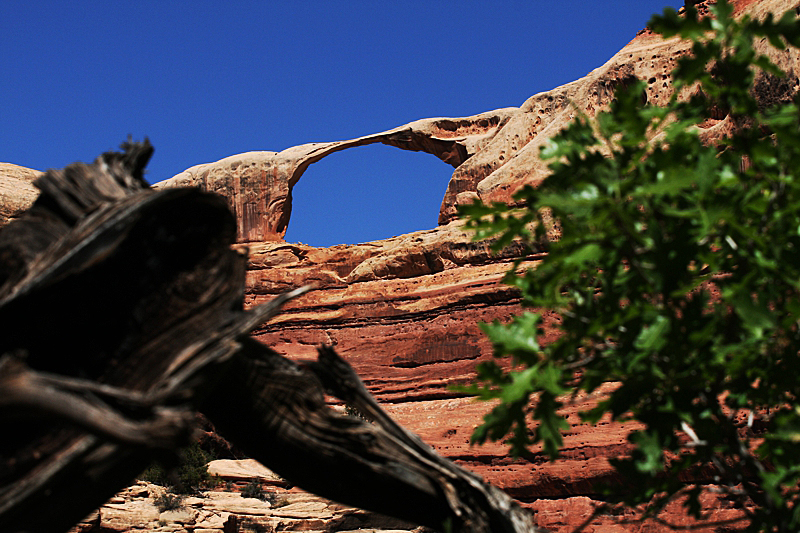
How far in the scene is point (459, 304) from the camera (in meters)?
22.2

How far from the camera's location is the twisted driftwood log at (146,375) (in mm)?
2111

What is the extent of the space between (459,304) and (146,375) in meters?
20.0

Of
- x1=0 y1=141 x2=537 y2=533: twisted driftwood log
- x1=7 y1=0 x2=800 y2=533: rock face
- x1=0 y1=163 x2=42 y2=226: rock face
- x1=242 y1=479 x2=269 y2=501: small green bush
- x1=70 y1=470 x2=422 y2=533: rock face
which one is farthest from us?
x1=0 y1=163 x2=42 y2=226: rock face

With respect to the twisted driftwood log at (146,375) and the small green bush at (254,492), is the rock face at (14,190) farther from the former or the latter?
the twisted driftwood log at (146,375)

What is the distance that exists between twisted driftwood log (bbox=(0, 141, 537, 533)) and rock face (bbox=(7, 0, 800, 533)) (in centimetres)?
1180

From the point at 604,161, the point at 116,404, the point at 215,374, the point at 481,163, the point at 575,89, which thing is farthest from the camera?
the point at 481,163

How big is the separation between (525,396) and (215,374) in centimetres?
118

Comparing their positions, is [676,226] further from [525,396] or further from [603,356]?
[525,396]

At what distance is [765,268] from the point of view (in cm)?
261

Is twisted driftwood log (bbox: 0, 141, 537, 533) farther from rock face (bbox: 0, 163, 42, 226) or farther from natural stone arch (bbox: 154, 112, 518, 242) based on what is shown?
natural stone arch (bbox: 154, 112, 518, 242)

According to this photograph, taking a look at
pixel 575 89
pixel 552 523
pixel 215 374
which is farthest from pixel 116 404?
pixel 575 89

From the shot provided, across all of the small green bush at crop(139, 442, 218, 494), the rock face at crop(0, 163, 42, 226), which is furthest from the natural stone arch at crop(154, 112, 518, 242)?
the small green bush at crop(139, 442, 218, 494)

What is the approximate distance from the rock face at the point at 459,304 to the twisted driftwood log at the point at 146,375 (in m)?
11.8

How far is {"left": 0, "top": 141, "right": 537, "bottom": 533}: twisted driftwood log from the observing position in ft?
6.93
